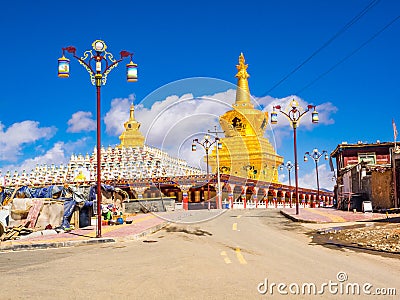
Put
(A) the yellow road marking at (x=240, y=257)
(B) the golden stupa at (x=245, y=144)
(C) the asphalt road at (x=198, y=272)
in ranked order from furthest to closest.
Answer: (B) the golden stupa at (x=245, y=144), (A) the yellow road marking at (x=240, y=257), (C) the asphalt road at (x=198, y=272)

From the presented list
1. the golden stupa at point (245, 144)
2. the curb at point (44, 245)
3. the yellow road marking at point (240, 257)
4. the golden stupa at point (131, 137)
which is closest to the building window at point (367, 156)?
the golden stupa at point (245, 144)

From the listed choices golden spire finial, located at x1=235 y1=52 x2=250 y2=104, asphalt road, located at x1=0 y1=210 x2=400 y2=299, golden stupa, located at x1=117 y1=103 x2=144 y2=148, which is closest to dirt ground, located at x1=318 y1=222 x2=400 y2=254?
asphalt road, located at x1=0 y1=210 x2=400 y2=299

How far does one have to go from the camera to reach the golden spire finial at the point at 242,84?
7169cm

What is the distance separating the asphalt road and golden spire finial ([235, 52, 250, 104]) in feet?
195

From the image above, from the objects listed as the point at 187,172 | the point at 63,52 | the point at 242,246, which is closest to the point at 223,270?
the point at 242,246

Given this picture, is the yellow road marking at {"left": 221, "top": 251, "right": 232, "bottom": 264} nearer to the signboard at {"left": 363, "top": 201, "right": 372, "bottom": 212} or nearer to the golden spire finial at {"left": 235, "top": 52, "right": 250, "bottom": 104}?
the signboard at {"left": 363, "top": 201, "right": 372, "bottom": 212}

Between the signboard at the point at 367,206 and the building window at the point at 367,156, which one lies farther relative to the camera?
the building window at the point at 367,156

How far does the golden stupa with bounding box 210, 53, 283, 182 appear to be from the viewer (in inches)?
2456

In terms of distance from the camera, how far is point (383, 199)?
2878 cm

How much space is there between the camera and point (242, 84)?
7281 cm

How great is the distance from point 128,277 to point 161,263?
5.73ft

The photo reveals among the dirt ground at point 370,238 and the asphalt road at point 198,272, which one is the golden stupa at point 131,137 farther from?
the asphalt road at point 198,272

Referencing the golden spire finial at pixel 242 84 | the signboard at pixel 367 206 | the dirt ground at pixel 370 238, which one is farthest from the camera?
the golden spire finial at pixel 242 84

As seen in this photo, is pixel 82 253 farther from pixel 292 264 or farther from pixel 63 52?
pixel 63 52
